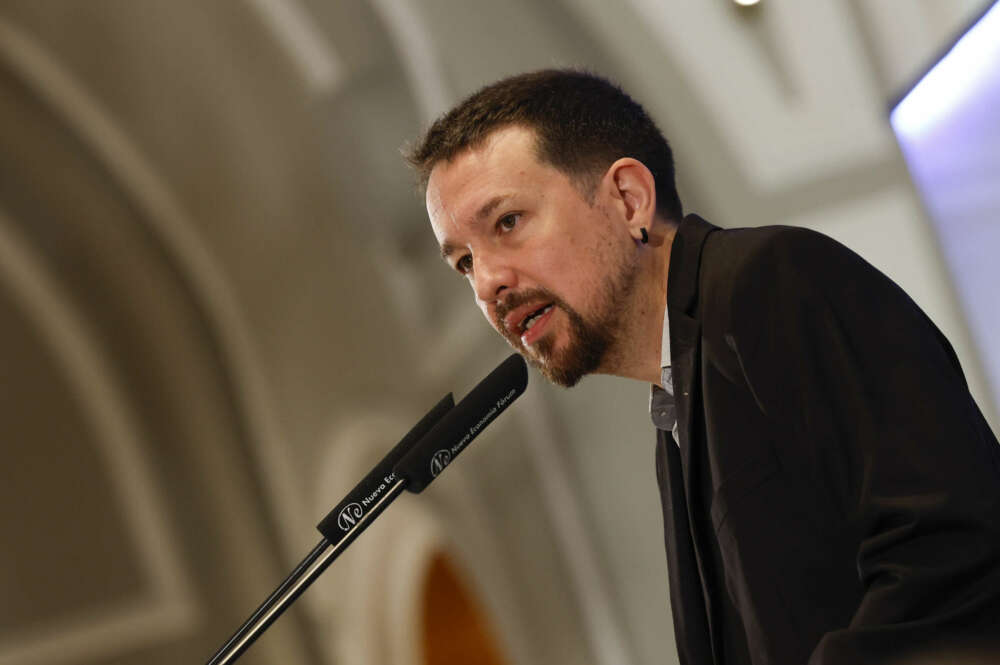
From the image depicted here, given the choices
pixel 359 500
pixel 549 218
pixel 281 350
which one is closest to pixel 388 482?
pixel 359 500

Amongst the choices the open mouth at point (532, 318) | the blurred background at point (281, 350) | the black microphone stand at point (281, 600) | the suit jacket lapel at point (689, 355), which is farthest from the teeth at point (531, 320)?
the blurred background at point (281, 350)

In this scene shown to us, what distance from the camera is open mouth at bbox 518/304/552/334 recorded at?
152 centimetres

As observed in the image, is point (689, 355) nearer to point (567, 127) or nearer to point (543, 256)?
point (543, 256)

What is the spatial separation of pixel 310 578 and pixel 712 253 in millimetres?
665

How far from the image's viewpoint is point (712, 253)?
1.36m

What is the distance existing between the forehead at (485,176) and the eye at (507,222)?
3cm

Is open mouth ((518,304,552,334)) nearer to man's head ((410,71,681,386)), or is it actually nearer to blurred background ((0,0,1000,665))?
man's head ((410,71,681,386))

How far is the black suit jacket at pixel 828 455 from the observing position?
0.99m

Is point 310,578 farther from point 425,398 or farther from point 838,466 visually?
point 425,398

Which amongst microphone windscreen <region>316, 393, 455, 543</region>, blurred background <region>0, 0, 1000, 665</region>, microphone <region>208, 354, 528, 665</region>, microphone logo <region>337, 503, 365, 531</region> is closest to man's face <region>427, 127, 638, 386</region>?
microphone <region>208, 354, 528, 665</region>

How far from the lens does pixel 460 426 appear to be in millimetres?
1388

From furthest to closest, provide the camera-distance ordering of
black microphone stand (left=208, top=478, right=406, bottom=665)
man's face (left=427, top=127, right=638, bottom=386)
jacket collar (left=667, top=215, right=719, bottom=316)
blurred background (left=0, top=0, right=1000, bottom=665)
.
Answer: blurred background (left=0, top=0, right=1000, bottom=665) → man's face (left=427, top=127, right=638, bottom=386) → jacket collar (left=667, top=215, right=719, bottom=316) → black microphone stand (left=208, top=478, right=406, bottom=665)

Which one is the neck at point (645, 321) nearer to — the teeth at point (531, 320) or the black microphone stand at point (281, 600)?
the teeth at point (531, 320)

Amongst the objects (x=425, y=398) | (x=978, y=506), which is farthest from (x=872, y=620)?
(x=425, y=398)
